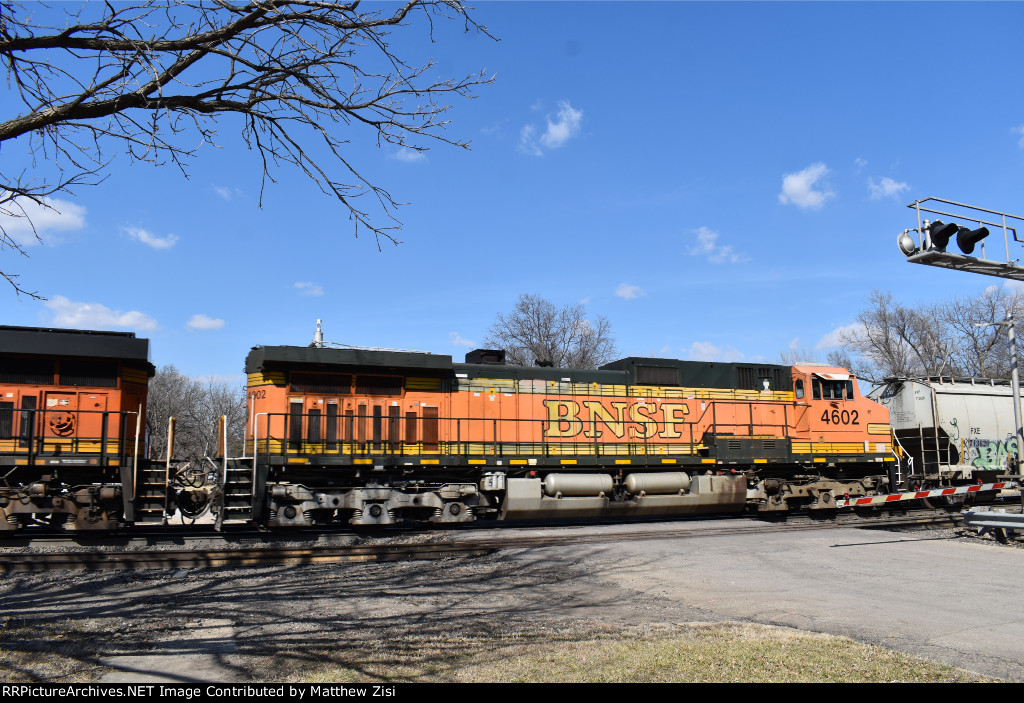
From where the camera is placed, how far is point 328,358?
1460 centimetres

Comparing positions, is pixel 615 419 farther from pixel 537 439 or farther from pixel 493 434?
pixel 493 434

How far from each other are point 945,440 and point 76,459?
75.1 ft

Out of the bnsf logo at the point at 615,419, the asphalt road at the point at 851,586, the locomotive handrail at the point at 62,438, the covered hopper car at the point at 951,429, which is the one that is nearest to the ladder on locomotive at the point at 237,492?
the locomotive handrail at the point at 62,438

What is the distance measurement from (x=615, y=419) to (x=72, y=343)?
1205cm

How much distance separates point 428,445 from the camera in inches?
609

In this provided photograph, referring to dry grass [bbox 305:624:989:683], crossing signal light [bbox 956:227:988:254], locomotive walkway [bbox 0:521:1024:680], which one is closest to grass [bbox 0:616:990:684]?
dry grass [bbox 305:624:989:683]

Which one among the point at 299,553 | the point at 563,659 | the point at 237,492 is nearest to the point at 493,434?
the point at 299,553

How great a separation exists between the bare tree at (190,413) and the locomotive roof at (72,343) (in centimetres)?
2016

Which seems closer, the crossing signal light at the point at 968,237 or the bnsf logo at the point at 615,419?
the crossing signal light at the point at 968,237

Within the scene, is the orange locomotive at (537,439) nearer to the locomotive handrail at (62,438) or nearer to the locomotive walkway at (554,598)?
the locomotive handrail at (62,438)

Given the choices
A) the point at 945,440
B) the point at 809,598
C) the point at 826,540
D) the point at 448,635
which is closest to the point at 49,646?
the point at 448,635

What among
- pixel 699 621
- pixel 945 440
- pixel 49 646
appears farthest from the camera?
pixel 945 440

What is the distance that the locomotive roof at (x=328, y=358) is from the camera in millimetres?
14352
